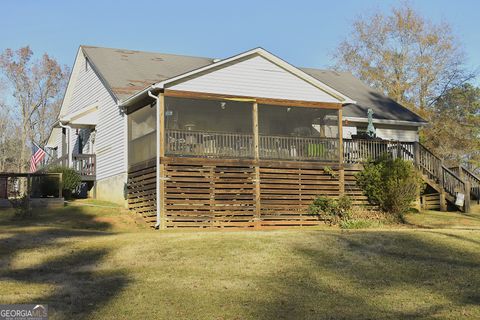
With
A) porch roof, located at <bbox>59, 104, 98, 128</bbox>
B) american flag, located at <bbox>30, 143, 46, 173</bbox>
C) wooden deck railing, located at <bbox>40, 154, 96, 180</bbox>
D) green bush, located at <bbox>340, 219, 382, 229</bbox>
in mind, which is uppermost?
porch roof, located at <bbox>59, 104, 98, 128</bbox>

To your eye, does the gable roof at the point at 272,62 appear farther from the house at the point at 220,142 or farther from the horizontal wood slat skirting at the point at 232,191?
the horizontal wood slat skirting at the point at 232,191

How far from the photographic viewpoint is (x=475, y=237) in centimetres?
1669

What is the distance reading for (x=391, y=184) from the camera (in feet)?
74.4

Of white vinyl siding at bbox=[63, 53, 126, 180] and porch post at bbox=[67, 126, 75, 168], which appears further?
porch post at bbox=[67, 126, 75, 168]

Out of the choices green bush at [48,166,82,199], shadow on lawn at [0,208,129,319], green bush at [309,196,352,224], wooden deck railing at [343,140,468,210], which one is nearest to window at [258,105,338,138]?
wooden deck railing at [343,140,468,210]

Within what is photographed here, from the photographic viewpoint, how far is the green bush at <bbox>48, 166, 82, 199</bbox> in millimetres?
25016

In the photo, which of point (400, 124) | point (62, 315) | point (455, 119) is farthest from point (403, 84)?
point (62, 315)

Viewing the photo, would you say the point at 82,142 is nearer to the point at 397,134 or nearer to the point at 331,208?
the point at 331,208

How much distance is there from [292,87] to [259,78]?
1323 mm

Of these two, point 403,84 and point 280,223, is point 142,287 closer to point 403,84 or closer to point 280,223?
point 280,223

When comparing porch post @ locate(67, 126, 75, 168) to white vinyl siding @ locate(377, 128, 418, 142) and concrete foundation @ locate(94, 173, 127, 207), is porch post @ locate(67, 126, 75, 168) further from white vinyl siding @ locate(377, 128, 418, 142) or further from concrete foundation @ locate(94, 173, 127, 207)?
white vinyl siding @ locate(377, 128, 418, 142)

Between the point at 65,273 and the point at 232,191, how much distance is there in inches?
371

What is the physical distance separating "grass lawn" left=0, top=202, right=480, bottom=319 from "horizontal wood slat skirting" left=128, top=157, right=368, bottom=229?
4.17 meters

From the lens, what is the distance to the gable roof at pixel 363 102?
2881 centimetres
